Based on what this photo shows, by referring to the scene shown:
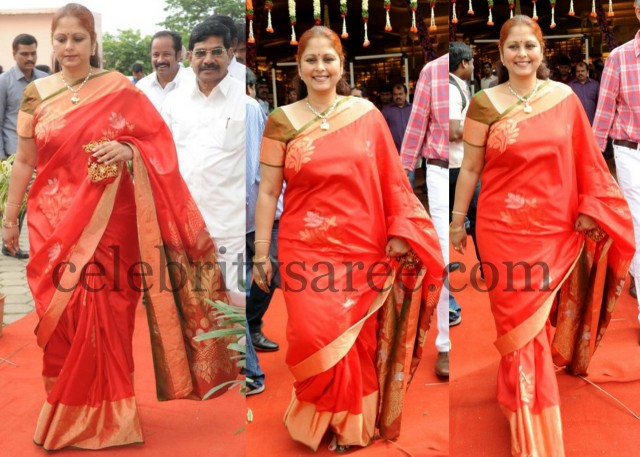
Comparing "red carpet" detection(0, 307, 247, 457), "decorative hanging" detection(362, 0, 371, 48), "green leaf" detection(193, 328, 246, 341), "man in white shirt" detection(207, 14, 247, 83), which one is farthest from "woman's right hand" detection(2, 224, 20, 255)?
"decorative hanging" detection(362, 0, 371, 48)

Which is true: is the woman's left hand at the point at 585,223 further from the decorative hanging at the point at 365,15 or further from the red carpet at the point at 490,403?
the decorative hanging at the point at 365,15

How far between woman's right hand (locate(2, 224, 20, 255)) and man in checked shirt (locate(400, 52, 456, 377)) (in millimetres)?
1332

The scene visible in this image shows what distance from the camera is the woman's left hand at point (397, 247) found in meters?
2.84

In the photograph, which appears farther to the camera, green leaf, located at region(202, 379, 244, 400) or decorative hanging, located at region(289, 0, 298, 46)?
green leaf, located at region(202, 379, 244, 400)

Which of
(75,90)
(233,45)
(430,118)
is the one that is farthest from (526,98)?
(75,90)

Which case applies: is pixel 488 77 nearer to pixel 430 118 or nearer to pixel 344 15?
pixel 430 118

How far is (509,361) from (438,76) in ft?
3.27

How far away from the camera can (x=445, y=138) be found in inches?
111

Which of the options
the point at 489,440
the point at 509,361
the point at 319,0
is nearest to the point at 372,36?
the point at 319,0

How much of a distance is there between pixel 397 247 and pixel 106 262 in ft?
3.30

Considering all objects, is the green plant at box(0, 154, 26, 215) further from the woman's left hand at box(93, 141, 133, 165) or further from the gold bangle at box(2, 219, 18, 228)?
the woman's left hand at box(93, 141, 133, 165)

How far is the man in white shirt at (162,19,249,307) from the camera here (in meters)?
2.91

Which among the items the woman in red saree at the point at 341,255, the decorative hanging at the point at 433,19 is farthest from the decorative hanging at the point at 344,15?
the decorative hanging at the point at 433,19

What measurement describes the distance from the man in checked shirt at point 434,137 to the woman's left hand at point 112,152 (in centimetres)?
94
